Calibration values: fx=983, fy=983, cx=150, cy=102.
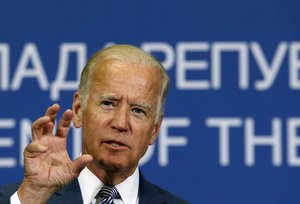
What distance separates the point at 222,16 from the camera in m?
3.17

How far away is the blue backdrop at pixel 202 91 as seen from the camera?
123 inches

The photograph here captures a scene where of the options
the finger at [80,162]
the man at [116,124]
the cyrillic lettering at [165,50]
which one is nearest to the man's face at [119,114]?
the man at [116,124]

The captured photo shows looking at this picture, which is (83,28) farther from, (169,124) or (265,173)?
(265,173)

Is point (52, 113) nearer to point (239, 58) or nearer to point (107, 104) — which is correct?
point (107, 104)

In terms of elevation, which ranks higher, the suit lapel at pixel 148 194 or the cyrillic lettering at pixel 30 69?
Answer: the cyrillic lettering at pixel 30 69

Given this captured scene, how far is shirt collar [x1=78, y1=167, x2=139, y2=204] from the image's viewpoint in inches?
87.7

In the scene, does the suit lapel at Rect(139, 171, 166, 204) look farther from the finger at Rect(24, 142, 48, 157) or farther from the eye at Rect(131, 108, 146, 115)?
the finger at Rect(24, 142, 48, 157)

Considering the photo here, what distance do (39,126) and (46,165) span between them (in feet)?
0.32

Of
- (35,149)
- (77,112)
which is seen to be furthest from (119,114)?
(35,149)

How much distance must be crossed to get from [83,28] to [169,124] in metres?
0.42

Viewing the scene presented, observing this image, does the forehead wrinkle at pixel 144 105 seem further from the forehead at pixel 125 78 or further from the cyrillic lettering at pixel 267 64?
the cyrillic lettering at pixel 267 64

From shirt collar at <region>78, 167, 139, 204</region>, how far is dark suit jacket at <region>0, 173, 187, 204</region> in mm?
14

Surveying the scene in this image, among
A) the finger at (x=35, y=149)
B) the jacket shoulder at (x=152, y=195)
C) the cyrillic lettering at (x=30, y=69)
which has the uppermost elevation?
the finger at (x=35, y=149)

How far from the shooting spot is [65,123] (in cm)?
207
